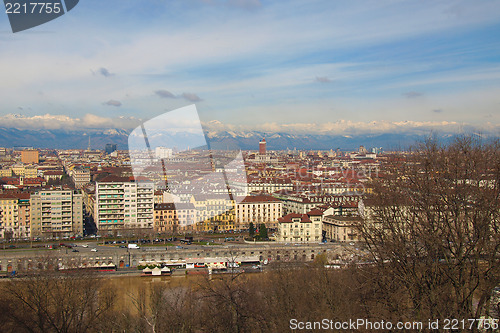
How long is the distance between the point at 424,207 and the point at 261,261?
23.2 feet

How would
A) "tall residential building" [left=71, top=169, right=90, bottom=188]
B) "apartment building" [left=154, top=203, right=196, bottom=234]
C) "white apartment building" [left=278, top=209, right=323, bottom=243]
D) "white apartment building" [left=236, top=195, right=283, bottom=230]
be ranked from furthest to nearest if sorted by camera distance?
"tall residential building" [left=71, top=169, right=90, bottom=188]
"white apartment building" [left=236, top=195, right=283, bottom=230]
"apartment building" [left=154, top=203, right=196, bottom=234]
"white apartment building" [left=278, top=209, right=323, bottom=243]

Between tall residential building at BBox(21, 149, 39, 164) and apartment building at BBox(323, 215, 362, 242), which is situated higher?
tall residential building at BBox(21, 149, 39, 164)

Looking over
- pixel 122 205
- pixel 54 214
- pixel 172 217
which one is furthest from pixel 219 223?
pixel 54 214

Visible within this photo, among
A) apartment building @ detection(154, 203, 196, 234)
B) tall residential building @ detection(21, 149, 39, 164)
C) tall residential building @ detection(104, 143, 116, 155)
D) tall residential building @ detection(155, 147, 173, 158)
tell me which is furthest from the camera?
tall residential building @ detection(104, 143, 116, 155)

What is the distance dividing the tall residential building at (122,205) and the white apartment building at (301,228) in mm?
4204

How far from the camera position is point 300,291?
6871 mm

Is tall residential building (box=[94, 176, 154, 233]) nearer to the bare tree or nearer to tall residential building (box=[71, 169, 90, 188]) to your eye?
the bare tree

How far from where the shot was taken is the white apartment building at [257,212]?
1594 centimetres

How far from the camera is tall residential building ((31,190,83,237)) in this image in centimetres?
1409

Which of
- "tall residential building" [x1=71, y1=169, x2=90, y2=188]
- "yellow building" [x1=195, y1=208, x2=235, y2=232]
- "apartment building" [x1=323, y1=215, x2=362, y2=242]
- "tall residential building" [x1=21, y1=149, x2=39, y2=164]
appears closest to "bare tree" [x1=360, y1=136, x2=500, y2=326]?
"apartment building" [x1=323, y1=215, x2=362, y2=242]

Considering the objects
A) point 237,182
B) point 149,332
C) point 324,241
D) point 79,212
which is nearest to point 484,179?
point 149,332

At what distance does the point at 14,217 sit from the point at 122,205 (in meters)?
3.19

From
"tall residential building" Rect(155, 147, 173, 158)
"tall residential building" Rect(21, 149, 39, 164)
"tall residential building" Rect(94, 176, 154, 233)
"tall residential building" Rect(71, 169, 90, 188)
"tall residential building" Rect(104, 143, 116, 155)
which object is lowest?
"tall residential building" Rect(94, 176, 154, 233)

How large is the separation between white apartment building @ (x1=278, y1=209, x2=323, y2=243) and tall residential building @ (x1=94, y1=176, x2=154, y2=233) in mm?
4204
